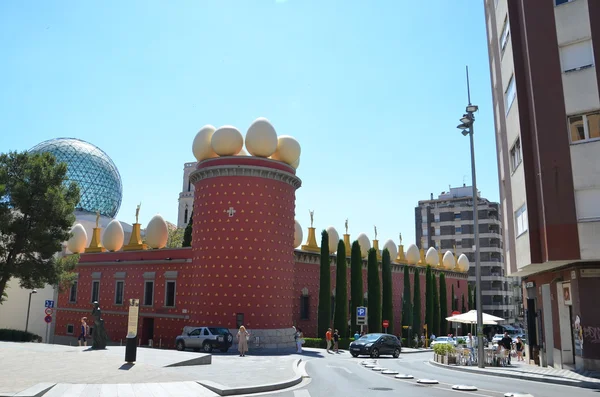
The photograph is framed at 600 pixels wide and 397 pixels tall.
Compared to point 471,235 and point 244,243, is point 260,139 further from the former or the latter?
point 471,235

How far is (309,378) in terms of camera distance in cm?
1752

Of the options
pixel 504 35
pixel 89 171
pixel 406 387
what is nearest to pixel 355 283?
pixel 504 35

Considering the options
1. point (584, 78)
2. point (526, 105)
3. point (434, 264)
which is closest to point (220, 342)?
point (526, 105)

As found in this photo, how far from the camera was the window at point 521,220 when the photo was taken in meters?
21.1

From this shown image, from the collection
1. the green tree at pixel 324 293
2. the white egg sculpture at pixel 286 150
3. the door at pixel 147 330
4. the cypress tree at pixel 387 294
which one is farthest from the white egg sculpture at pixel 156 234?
the cypress tree at pixel 387 294

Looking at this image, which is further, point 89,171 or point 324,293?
point 89,171

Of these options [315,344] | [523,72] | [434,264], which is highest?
[523,72]

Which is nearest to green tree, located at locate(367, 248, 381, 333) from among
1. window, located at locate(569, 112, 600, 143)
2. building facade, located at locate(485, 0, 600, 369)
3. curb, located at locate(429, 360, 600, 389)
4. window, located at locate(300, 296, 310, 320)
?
window, located at locate(300, 296, 310, 320)

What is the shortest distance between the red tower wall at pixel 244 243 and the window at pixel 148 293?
5.57m

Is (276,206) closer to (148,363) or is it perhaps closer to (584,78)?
(148,363)

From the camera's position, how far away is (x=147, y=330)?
123ft

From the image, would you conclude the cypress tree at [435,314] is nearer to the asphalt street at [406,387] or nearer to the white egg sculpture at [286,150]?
the white egg sculpture at [286,150]

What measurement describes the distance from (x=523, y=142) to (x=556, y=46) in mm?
3937

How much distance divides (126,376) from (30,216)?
744 inches
